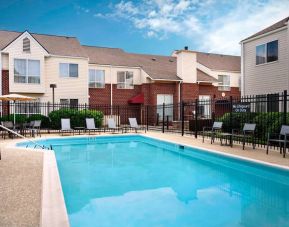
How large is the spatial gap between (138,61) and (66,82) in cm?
807

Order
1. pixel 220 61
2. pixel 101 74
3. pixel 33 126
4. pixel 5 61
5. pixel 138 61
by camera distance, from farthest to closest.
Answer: pixel 220 61, pixel 138 61, pixel 101 74, pixel 5 61, pixel 33 126

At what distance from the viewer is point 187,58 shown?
25.3 meters

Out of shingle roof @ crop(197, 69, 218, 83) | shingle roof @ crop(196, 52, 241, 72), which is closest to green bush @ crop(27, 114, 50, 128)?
shingle roof @ crop(197, 69, 218, 83)

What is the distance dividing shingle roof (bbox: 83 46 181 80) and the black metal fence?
133 inches

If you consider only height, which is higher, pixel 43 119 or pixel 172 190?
pixel 43 119

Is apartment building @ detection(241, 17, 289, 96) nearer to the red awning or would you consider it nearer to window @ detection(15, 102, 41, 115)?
the red awning

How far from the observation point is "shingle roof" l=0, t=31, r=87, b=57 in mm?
22656

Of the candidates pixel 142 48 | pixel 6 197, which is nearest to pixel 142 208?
pixel 6 197

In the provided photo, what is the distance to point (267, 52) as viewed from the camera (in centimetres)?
1612

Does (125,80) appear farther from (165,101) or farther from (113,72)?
(165,101)

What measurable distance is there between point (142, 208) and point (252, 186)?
125 inches

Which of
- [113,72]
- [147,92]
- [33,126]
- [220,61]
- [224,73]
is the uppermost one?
[220,61]

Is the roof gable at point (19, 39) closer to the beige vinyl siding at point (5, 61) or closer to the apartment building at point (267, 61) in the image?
the beige vinyl siding at point (5, 61)

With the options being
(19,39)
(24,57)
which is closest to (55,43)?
(19,39)
